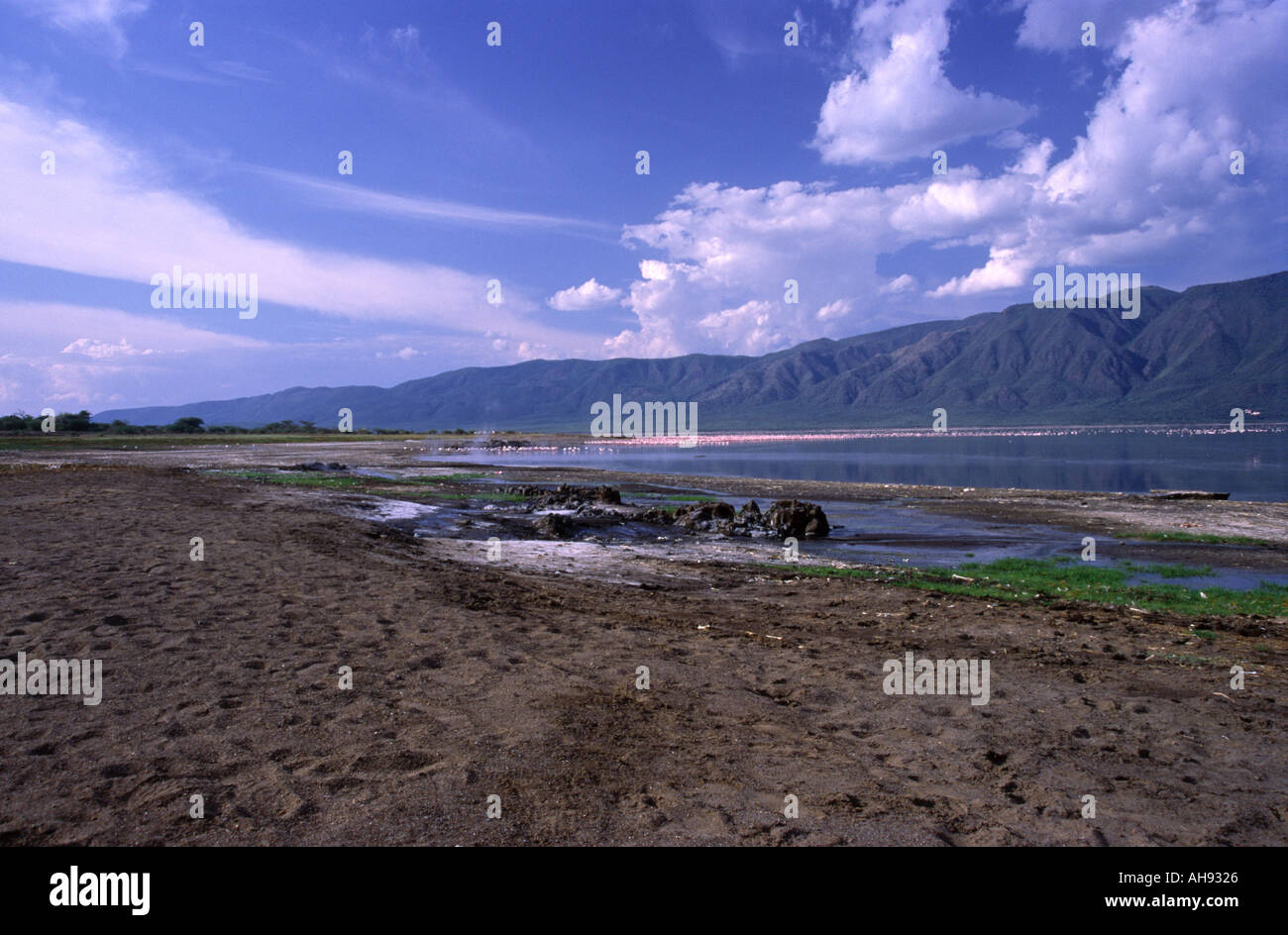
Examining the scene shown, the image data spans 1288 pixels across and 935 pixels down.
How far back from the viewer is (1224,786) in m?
5.37

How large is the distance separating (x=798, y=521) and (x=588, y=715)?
16995 millimetres

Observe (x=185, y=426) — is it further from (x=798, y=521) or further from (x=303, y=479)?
(x=798, y=521)

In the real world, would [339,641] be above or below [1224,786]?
above

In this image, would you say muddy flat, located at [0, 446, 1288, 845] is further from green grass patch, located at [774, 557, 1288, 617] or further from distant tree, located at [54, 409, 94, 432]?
distant tree, located at [54, 409, 94, 432]

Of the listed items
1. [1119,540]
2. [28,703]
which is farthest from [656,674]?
[1119,540]

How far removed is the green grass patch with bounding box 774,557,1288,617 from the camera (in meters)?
12.6

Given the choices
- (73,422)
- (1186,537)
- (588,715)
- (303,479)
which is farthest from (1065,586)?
(73,422)

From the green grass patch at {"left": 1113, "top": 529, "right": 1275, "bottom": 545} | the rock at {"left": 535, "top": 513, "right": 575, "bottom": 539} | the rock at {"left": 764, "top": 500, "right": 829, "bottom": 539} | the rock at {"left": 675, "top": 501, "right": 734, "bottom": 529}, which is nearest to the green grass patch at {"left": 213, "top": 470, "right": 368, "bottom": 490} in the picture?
the rock at {"left": 535, "top": 513, "right": 575, "bottom": 539}

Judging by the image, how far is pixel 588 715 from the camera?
6188mm
